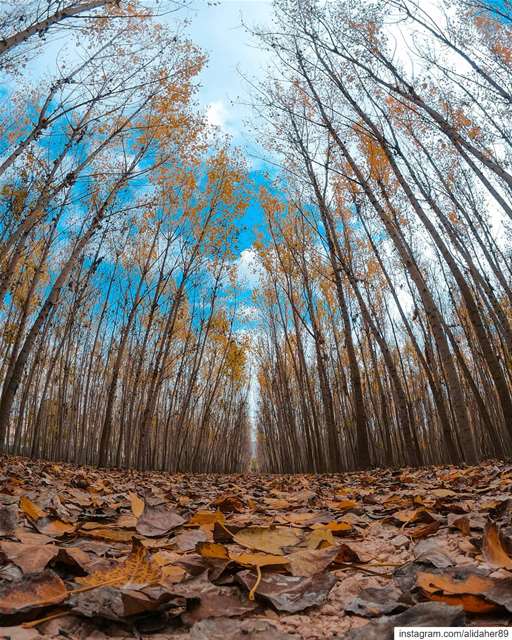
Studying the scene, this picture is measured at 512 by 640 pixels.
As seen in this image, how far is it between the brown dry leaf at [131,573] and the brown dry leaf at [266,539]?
29 cm

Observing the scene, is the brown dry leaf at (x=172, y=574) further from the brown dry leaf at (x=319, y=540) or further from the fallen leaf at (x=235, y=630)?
the brown dry leaf at (x=319, y=540)

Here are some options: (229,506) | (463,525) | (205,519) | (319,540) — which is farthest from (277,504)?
(463,525)

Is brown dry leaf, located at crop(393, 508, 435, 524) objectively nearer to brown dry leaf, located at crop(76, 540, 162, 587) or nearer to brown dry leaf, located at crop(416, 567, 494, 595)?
brown dry leaf, located at crop(416, 567, 494, 595)

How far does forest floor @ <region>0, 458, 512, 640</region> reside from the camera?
69 cm

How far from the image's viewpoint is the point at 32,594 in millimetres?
750

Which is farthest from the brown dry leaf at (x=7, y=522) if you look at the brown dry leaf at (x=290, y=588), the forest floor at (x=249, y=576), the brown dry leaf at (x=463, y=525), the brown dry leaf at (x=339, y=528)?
the brown dry leaf at (x=463, y=525)

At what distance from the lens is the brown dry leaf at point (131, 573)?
88cm

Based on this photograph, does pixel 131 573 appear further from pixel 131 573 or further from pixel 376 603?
pixel 376 603

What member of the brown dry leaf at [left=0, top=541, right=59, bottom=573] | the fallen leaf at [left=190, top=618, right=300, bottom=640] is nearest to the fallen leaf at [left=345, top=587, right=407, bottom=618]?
the fallen leaf at [left=190, top=618, right=300, bottom=640]

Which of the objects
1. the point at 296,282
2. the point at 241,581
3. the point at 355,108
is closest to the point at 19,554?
the point at 241,581

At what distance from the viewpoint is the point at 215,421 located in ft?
74.5

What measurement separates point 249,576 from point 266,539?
0.33 meters

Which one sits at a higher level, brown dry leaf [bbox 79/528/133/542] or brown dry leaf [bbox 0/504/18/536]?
brown dry leaf [bbox 0/504/18/536]

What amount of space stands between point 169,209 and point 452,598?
10846mm
